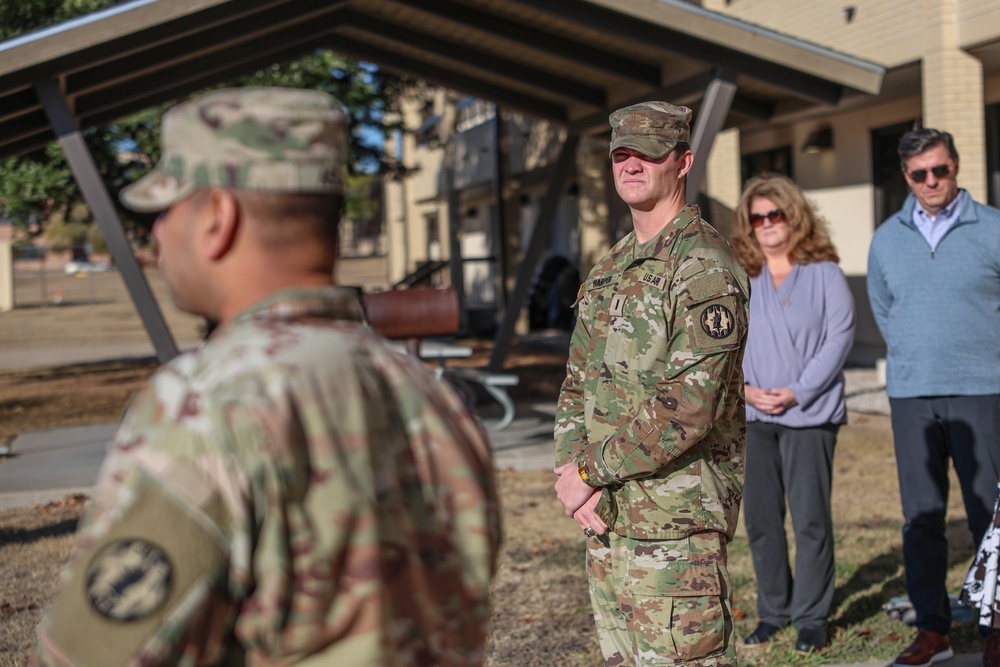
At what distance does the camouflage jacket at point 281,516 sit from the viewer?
3.96 feet

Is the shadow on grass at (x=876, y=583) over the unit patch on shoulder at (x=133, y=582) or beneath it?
beneath

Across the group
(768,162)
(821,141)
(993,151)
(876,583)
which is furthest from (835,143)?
(876,583)

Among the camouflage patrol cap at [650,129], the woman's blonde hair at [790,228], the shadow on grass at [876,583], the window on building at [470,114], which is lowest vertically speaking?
the shadow on grass at [876,583]

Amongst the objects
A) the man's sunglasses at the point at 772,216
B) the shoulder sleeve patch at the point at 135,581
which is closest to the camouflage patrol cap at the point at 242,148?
the shoulder sleeve patch at the point at 135,581

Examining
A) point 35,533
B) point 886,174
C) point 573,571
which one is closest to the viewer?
point 573,571

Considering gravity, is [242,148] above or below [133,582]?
above

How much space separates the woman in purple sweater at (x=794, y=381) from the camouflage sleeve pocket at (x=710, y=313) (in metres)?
1.72

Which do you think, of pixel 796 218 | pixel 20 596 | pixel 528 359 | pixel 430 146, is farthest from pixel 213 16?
pixel 430 146

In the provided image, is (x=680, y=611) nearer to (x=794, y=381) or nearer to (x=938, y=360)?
(x=794, y=381)

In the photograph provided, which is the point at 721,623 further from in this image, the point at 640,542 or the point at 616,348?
the point at 616,348

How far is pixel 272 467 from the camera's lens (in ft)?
4.12

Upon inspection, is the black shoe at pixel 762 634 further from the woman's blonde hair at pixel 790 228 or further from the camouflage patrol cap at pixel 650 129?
the camouflage patrol cap at pixel 650 129

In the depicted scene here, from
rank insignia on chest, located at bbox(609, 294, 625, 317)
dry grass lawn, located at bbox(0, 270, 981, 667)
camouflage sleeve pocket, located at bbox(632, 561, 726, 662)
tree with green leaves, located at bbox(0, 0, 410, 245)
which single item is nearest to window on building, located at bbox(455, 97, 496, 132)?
tree with green leaves, located at bbox(0, 0, 410, 245)

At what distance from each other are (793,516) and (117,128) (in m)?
12.8
